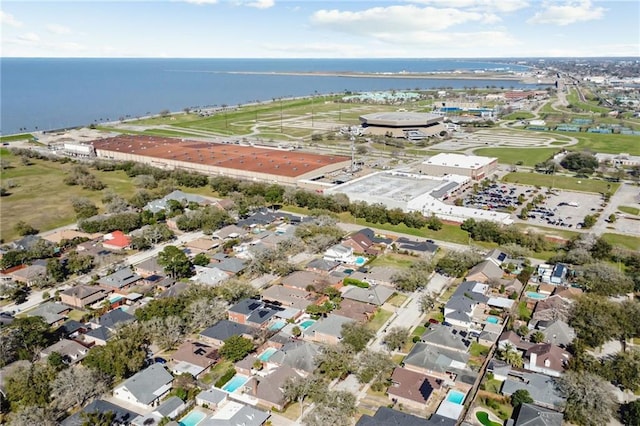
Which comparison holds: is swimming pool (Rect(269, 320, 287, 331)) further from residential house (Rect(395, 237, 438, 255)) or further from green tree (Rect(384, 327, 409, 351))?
residential house (Rect(395, 237, 438, 255))

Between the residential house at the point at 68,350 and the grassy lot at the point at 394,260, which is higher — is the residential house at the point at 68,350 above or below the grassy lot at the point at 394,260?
above

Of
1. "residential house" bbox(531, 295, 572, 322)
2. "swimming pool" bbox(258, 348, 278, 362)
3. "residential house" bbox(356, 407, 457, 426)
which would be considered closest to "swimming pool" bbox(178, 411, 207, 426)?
"swimming pool" bbox(258, 348, 278, 362)

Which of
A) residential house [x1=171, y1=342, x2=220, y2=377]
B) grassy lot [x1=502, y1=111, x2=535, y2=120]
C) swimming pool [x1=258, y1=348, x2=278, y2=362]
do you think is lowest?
swimming pool [x1=258, y1=348, x2=278, y2=362]

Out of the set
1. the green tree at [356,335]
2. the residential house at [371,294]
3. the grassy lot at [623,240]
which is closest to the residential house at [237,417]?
the green tree at [356,335]

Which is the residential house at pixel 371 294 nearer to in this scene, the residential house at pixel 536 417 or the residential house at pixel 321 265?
the residential house at pixel 321 265

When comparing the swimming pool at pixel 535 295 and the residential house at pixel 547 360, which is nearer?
the residential house at pixel 547 360

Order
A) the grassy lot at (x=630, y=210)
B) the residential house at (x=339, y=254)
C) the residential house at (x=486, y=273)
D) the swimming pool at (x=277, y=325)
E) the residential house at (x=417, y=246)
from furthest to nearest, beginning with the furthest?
the grassy lot at (x=630, y=210)
the residential house at (x=417, y=246)
the residential house at (x=339, y=254)
the residential house at (x=486, y=273)
the swimming pool at (x=277, y=325)

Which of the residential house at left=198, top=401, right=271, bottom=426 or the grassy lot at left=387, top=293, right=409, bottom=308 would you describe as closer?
the residential house at left=198, top=401, right=271, bottom=426

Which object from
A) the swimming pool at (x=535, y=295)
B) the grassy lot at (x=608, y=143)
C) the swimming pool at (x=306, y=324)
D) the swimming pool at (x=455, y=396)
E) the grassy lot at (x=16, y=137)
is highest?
the grassy lot at (x=16, y=137)
